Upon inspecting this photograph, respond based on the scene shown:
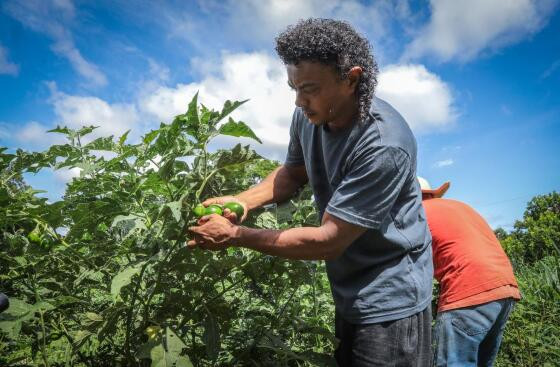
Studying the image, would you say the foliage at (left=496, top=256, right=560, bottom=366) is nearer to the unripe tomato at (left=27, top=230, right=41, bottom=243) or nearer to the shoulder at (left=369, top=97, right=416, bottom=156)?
the shoulder at (left=369, top=97, right=416, bottom=156)

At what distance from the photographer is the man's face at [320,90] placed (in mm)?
1906

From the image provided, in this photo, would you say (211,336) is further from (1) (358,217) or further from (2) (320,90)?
(2) (320,90)

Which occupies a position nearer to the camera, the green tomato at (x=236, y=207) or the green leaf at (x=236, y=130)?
the green leaf at (x=236, y=130)

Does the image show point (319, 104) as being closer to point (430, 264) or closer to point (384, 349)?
point (430, 264)

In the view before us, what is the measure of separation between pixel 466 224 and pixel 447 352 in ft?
2.81

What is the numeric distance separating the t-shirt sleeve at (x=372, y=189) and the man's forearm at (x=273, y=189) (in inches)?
19.9

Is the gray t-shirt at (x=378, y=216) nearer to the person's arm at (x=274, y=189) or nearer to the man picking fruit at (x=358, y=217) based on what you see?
the man picking fruit at (x=358, y=217)

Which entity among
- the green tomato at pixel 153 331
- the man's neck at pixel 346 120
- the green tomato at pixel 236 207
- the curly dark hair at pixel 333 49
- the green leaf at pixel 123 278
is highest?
the curly dark hair at pixel 333 49

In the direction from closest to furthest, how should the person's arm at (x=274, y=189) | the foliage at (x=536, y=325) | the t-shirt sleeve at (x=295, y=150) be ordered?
the person's arm at (x=274, y=189) < the t-shirt sleeve at (x=295, y=150) < the foliage at (x=536, y=325)

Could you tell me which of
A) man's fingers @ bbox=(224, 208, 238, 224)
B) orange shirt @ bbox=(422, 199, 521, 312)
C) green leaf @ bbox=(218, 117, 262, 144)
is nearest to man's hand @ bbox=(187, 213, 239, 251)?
man's fingers @ bbox=(224, 208, 238, 224)

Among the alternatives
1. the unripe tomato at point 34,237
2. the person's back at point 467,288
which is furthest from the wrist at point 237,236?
the person's back at point 467,288

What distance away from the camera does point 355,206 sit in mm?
1830

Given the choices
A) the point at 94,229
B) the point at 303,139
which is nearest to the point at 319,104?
the point at 303,139

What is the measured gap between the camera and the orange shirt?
2781 mm
